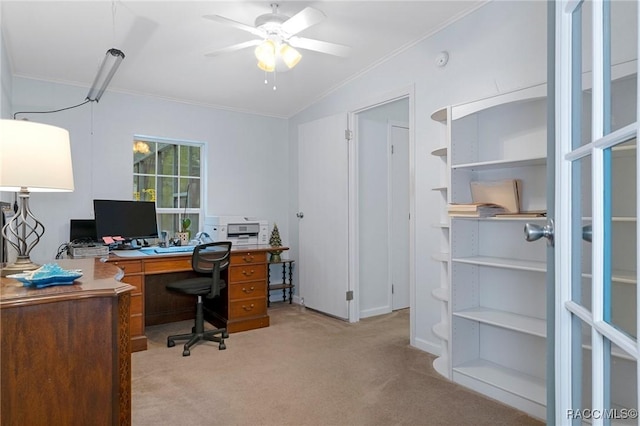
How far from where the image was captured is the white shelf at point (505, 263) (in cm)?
223

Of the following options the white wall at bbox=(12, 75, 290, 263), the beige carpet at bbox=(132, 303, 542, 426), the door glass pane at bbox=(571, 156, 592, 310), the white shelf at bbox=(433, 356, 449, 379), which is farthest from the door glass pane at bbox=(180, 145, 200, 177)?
the door glass pane at bbox=(571, 156, 592, 310)

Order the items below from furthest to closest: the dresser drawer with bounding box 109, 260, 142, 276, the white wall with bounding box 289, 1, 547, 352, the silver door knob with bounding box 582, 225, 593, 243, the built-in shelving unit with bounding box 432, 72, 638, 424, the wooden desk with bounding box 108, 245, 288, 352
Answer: the wooden desk with bounding box 108, 245, 288, 352 < the dresser drawer with bounding box 109, 260, 142, 276 < the white wall with bounding box 289, 1, 547, 352 < the built-in shelving unit with bounding box 432, 72, 638, 424 < the silver door knob with bounding box 582, 225, 593, 243

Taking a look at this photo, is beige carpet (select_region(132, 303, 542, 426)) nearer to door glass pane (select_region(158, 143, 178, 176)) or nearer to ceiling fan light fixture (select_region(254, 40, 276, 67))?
door glass pane (select_region(158, 143, 178, 176))

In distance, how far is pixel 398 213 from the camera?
451cm

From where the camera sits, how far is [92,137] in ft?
12.2

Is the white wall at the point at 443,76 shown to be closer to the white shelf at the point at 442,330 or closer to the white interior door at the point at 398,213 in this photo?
the white shelf at the point at 442,330

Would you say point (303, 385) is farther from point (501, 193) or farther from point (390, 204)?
point (390, 204)

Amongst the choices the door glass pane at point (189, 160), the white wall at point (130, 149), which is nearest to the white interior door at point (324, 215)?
the white wall at point (130, 149)

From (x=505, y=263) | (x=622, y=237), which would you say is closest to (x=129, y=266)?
(x=505, y=263)

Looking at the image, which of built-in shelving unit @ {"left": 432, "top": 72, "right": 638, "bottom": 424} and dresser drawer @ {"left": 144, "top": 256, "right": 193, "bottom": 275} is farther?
dresser drawer @ {"left": 144, "top": 256, "right": 193, "bottom": 275}

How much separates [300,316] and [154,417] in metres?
2.21

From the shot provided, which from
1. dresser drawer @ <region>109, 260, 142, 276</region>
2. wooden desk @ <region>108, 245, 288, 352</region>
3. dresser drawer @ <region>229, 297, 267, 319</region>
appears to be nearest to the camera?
dresser drawer @ <region>109, 260, 142, 276</region>

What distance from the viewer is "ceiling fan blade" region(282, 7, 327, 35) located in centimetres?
222

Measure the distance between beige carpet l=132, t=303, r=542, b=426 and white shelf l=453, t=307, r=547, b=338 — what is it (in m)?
0.47
